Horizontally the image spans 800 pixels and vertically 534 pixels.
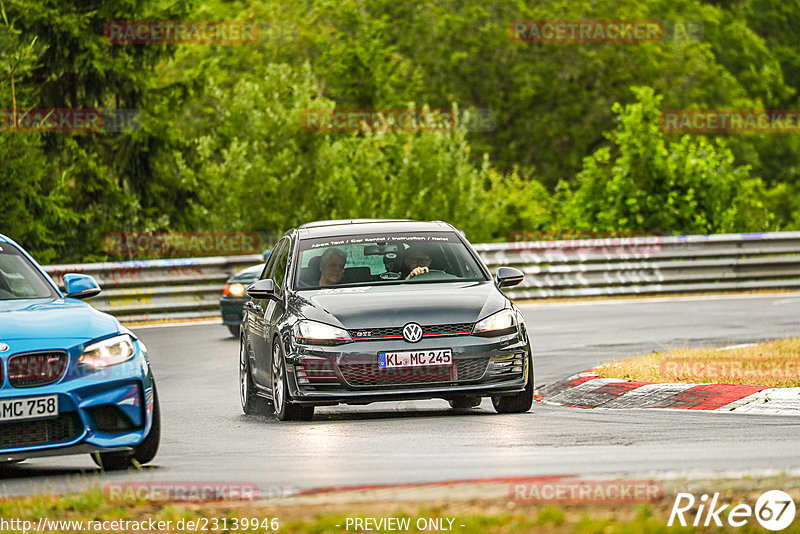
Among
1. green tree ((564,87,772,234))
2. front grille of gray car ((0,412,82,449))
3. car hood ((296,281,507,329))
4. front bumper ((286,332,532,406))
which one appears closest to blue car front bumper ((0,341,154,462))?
front grille of gray car ((0,412,82,449))

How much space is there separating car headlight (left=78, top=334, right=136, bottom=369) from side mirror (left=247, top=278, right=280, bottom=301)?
10.6 feet

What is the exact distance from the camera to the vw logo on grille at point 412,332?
37.1 feet

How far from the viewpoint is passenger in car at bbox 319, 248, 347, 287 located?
12.4 m

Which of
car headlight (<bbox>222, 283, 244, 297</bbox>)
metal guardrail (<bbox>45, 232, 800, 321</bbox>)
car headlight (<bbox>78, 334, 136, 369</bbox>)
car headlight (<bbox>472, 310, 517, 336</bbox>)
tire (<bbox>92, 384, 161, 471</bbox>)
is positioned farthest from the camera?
metal guardrail (<bbox>45, 232, 800, 321</bbox>)

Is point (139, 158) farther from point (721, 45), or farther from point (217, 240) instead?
point (721, 45)

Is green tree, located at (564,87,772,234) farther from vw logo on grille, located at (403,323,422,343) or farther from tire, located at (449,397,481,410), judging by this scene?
vw logo on grille, located at (403,323,422,343)

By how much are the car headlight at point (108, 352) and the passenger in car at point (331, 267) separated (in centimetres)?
324

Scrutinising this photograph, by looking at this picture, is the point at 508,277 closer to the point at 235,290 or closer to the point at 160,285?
the point at 235,290

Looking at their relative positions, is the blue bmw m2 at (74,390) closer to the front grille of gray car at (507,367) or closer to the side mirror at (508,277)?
the front grille of gray car at (507,367)

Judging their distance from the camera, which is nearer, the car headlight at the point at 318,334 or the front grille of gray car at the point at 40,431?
the front grille of gray car at the point at 40,431

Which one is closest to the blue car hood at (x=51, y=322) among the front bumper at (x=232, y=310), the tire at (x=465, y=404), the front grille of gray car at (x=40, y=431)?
the front grille of gray car at (x=40, y=431)

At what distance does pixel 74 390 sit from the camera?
8891mm

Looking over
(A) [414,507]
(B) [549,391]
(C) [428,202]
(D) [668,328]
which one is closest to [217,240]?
(C) [428,202]

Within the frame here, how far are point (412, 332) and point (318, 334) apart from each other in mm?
692
